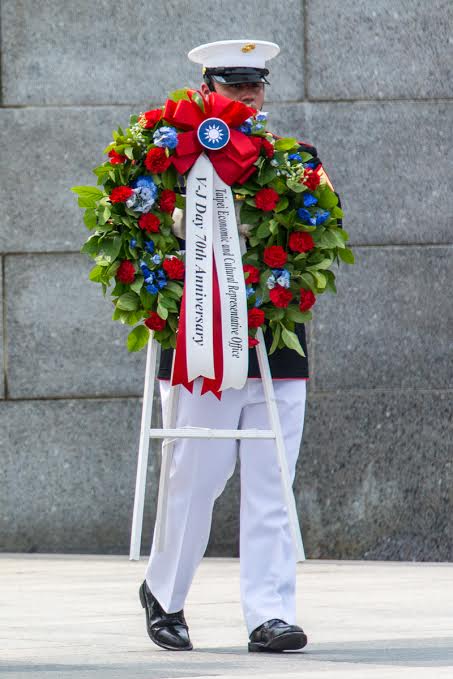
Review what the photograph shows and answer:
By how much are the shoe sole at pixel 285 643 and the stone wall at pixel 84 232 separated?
3.29 m

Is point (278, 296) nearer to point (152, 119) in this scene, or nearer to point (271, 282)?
point (271, 282)

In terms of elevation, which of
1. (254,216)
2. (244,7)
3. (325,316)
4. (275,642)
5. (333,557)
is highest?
(244,7)

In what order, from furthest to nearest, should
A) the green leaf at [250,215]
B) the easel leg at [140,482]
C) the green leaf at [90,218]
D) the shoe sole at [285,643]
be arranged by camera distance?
the green leaf at [90,218] < the green leaf at [250,215] < the shoe sole at [285,643] < the easel leg at [140,482]

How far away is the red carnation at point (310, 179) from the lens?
17.1ft

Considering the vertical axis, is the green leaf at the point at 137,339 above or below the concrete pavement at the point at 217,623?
above

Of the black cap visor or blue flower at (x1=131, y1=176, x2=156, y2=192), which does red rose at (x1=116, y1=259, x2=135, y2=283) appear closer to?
blue flower at (x1=131, y1=176, x2=156, y2=192)

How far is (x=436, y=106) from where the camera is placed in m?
8.49

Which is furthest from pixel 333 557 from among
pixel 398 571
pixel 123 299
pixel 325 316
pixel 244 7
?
pixel 123 299

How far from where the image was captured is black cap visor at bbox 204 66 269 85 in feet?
17.7

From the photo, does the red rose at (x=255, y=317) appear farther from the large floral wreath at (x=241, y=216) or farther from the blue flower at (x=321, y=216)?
the blue flower at (x=321, y=216)

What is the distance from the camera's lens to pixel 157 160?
16.8 ft

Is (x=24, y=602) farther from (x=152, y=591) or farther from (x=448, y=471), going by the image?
(x=448, y=471)

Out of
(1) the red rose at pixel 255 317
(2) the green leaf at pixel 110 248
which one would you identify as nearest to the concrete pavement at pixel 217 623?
(1) the red rose at pixel 255 317

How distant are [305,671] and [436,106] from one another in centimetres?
458
